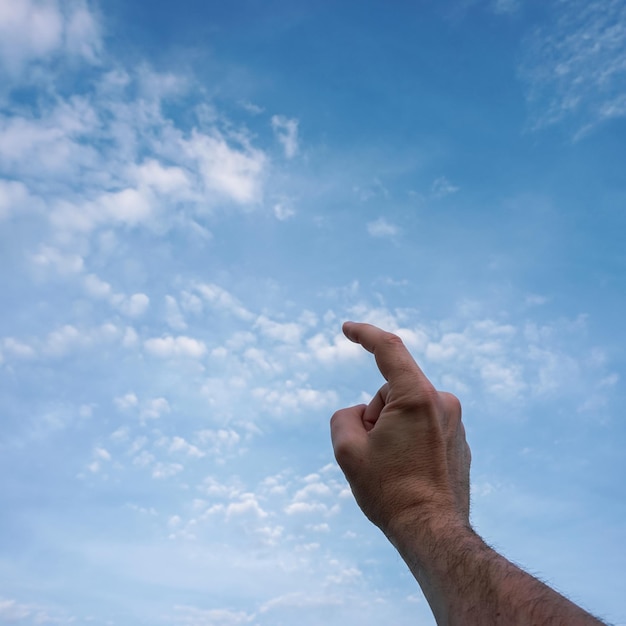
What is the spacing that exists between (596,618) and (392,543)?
140 centimetres

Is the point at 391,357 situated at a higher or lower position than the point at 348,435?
higher

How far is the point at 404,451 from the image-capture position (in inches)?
158

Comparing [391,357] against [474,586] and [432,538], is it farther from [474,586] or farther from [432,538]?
[474,586]

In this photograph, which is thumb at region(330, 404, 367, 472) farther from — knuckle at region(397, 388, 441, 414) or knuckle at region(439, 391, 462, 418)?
knuckle at region(439, 391, 462, 418)

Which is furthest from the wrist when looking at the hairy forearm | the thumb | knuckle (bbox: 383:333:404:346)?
knuckle (bbox: 383:333:404:346)

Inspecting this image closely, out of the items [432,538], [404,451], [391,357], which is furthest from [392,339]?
[432,538]

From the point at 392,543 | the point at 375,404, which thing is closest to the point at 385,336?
the point at 375,404

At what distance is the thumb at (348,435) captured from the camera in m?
4.19

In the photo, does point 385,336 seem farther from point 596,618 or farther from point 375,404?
point 596,618

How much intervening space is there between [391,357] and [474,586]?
1.50 meters

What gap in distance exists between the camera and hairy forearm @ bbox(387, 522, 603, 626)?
271cm

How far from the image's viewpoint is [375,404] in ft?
14.8

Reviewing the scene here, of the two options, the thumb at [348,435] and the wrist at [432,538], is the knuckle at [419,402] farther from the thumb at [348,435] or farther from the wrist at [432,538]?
the wrist at [432,538]

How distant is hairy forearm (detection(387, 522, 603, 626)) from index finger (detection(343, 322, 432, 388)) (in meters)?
0.87
